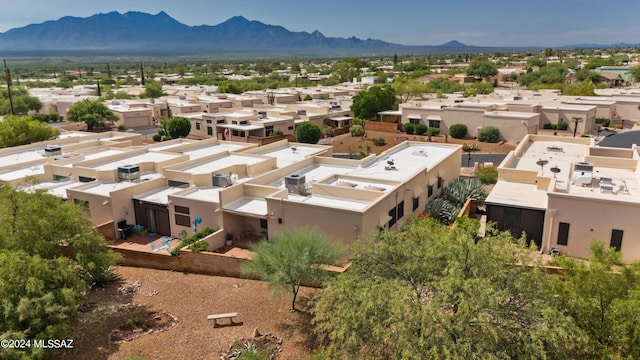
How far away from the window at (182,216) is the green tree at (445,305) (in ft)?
44.9

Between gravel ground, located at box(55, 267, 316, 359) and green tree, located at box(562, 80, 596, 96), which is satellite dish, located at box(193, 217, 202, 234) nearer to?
gravel ground, located at box(55, 267, 316, 359)

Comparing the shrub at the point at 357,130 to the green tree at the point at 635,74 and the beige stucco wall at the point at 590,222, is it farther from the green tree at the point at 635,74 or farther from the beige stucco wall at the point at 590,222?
the green tree at the point at 635,74

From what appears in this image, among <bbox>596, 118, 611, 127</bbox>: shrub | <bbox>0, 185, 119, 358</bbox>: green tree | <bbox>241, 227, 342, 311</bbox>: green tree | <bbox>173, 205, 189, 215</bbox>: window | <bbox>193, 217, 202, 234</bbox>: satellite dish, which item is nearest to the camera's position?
<bbox>0, 185, 119, 358</bbox>: green tree

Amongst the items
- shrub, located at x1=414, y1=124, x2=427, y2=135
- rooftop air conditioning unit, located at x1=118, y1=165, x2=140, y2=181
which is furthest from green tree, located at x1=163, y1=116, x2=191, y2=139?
shrub, located at x1=414, y1=124, x2=427, y2=135

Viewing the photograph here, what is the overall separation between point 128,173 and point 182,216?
6167mm

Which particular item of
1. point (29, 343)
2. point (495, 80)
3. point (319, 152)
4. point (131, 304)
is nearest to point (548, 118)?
point (319, 152)

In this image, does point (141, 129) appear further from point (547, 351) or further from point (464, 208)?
point (547, 351)

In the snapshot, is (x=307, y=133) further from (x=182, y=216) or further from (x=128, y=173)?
(x=182, y=216)

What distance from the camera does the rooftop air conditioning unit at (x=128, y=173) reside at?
29.9 metres

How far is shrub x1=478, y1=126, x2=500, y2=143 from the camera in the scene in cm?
5294

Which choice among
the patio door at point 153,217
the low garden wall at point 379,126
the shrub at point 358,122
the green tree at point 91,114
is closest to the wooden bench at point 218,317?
the patio door at point 153,217

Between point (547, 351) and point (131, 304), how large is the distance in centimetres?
1570

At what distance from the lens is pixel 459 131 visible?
55188mm

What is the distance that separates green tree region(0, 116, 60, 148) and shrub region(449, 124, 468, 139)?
1667 inches
